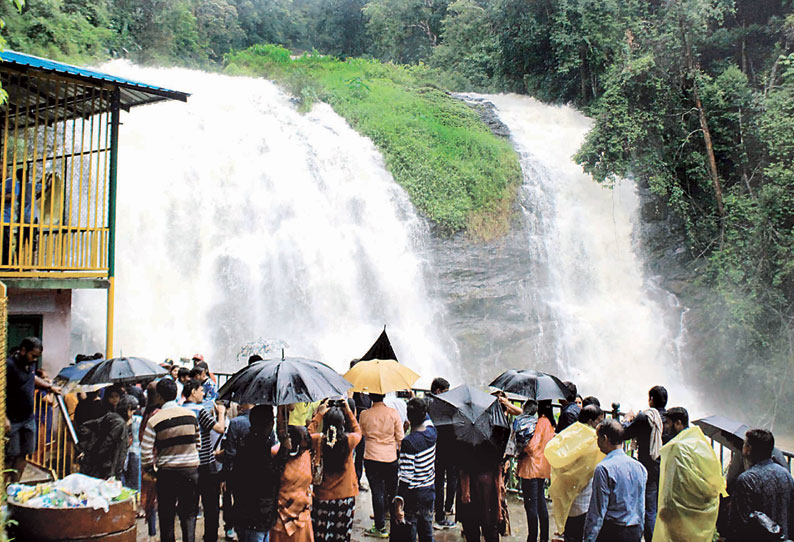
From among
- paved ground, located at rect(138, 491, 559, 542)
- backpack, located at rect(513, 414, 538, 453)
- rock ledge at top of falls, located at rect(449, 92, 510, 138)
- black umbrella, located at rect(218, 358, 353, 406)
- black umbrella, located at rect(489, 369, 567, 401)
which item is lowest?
paved ground, located at rect(138, 491, 559, 542)

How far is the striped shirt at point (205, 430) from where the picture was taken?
5.95 metres

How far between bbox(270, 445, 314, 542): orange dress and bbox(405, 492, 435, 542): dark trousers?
37.1 inches

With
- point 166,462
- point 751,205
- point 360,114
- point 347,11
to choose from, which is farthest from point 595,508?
point 347,11

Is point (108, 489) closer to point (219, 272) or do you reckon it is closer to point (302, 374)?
point (302, 374)

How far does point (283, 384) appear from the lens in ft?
17.9

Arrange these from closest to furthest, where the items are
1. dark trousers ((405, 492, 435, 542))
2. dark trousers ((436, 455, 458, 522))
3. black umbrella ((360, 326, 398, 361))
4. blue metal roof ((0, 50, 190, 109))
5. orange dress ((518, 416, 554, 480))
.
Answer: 1. dark trousers ((405, 492, 435, 542))
2. orange dress ((518, 416, 554, 480))
3. dark trousers ((436, 455, 458, 522))
4. black umbrella ((360, 326, 398, 361))
5. blue metal roof ((0, 50, 190, 109))

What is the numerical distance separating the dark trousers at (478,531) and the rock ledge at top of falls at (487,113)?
20145 millimetres

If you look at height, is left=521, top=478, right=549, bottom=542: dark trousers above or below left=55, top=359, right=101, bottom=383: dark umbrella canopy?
below

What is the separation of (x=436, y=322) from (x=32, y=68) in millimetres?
11843

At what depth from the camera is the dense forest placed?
1781cm

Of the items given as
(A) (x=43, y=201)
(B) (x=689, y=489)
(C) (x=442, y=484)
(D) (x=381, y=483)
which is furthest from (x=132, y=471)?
(B) (x=689, y=489)

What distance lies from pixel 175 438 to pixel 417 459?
6.58ft

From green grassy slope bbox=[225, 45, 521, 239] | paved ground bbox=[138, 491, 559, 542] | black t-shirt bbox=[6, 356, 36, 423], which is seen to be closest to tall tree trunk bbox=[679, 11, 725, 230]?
green grassy slope bbox=[225, 45, 521, 239]

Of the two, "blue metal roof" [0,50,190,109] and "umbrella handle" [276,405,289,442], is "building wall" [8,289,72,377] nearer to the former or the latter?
"blue metal roof" [0,50,190,109]
